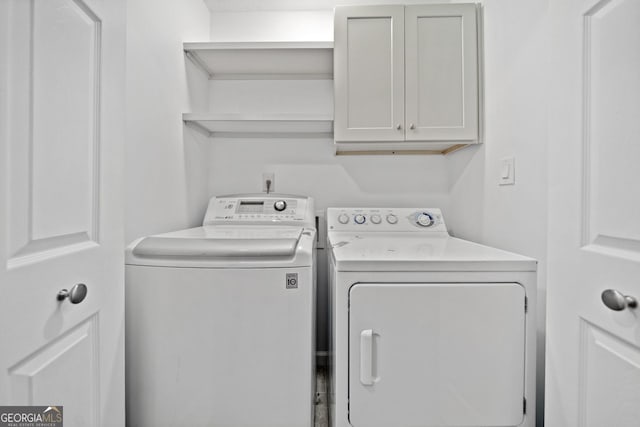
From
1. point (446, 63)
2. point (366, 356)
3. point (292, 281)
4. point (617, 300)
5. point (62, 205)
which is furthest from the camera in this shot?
point (446, 63)

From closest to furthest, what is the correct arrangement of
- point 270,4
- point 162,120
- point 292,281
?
point 292,281 < point 162,120 < point 270,4

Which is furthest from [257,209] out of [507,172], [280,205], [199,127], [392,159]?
[507,172]

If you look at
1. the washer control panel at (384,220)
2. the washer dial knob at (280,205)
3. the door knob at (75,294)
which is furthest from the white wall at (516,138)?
the door knob at (75,294)

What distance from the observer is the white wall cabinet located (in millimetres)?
1686

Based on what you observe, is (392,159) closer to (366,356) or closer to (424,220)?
(424,220)

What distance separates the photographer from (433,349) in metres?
1.06

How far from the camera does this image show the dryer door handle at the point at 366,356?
105cm

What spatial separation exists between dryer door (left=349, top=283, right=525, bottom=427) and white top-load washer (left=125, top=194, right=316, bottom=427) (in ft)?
0.85

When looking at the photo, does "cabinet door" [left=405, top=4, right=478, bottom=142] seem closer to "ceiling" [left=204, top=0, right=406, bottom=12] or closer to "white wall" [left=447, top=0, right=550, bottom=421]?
"white wall" [left=447, top=0, right=550, bottom=421]

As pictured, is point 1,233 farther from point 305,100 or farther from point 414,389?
point 305,100

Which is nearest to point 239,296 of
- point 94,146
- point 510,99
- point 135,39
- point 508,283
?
point 94,146

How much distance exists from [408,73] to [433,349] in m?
1.41

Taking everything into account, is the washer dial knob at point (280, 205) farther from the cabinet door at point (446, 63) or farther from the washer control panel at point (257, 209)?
the cabinet door at point (446, 63)

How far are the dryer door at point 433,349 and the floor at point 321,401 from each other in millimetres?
571
